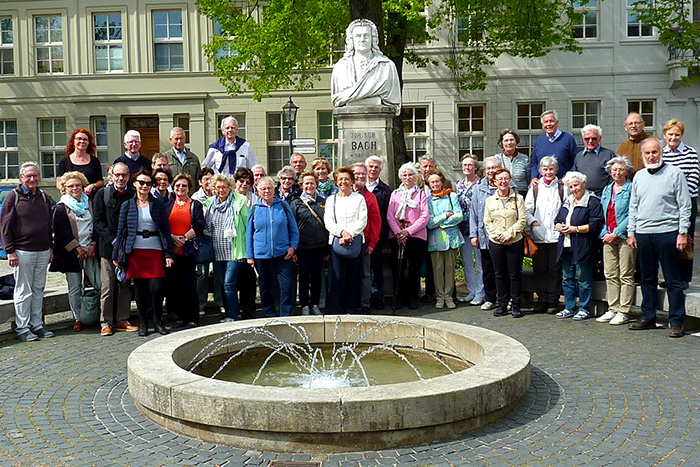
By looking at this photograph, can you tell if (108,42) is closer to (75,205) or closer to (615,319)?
(75,205)

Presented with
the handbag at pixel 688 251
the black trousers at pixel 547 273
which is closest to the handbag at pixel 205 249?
the black trousers at pixel 547 273

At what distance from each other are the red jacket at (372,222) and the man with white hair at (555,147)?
2354mm

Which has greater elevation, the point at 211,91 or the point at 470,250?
the point at 211,91

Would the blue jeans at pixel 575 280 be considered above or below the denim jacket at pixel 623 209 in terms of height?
below

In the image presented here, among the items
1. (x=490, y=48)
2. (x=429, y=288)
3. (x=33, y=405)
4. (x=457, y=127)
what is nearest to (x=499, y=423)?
(x=33, y=405)

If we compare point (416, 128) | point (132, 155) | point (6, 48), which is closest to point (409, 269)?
point (132, 155)

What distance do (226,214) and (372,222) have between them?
1.78m

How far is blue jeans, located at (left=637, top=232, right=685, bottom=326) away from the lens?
8.06 metres

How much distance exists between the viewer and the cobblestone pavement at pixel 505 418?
4781mm

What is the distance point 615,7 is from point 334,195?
21.4 meters

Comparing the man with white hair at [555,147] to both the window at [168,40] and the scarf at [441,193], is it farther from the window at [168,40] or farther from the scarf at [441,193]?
the window at [168,40]

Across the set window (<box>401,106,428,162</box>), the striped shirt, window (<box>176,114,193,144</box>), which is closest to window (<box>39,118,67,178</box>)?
window (<box>176,114,193,144</box>)

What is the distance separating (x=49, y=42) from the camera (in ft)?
95.3

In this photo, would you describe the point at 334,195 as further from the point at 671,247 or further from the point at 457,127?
the point at 457,127
